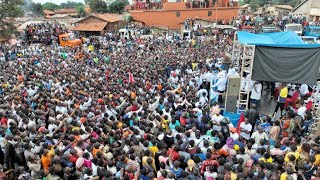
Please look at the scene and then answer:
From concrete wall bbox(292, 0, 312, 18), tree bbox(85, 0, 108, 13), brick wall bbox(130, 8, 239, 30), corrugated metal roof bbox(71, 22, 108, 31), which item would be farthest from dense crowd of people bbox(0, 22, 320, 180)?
tree bbox(85, 0, 108, 13)

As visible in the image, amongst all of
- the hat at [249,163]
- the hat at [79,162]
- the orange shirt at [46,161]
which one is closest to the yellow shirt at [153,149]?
the hat at [79,162]

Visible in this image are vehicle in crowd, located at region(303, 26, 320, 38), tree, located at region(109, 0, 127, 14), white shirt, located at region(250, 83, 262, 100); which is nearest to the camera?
white shirt, located at region(250, 83, 262, 100)

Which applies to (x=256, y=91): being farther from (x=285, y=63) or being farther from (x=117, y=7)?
(x=117, y=7)

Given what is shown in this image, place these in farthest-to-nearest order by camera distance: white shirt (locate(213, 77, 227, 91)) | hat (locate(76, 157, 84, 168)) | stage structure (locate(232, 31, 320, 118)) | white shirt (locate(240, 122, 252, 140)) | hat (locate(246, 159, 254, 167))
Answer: white shirt (locate(213, 77, 227, 91))
stage structure (locate(232, 31, 320, 118))
white shirt (locate(240, 122, 252, 140))
hat (locate(76, 157, 84, 168))
hat (locate(246, 159, 254, 167))

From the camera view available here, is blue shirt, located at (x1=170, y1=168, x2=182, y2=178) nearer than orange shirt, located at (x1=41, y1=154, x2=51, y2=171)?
Yes

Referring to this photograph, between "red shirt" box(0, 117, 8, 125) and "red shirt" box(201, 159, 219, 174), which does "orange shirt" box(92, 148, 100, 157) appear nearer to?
"red shirt" box(201, 159, 219, 174)

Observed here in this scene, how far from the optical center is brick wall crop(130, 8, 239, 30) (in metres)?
33.1

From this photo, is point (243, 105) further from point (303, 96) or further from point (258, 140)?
point (258, 140)

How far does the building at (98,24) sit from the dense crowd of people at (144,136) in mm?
20452

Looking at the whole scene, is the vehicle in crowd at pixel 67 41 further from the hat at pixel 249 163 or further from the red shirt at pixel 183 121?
the hat at pixel 249 163

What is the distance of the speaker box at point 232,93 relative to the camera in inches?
333

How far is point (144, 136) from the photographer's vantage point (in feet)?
19.5

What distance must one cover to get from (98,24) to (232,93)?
25.3 metres

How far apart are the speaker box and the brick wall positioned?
2581 centimetres
